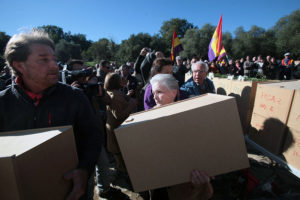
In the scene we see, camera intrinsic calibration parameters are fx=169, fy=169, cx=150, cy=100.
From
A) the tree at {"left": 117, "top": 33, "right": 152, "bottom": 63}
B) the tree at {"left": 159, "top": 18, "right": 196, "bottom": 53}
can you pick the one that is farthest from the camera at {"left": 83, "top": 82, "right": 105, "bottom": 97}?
the tree at {"left": 159, "top": 18, "right": 196, "bottom": 53}

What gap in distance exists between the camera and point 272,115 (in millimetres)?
2037

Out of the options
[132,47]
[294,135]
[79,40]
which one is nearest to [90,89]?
[294,135]

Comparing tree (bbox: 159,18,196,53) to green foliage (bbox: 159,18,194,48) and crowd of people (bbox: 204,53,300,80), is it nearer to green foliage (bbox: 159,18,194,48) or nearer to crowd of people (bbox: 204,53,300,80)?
green foliage (bbox: 159,18,194,48)

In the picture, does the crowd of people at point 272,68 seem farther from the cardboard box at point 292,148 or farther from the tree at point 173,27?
the tree at point 173,27

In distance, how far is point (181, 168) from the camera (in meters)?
1.18

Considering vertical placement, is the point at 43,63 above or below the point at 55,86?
above

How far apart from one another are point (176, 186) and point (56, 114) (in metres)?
1.16

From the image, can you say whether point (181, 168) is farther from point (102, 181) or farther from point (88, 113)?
point (102, 181)

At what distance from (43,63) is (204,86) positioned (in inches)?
103

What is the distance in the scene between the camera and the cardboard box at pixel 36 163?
0.75 m

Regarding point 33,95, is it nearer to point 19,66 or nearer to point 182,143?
point 19,66

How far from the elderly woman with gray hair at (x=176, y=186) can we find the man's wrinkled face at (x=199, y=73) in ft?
4.37

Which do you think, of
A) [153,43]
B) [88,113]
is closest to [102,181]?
[88,113]

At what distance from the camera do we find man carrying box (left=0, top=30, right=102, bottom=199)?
3.96 feet
